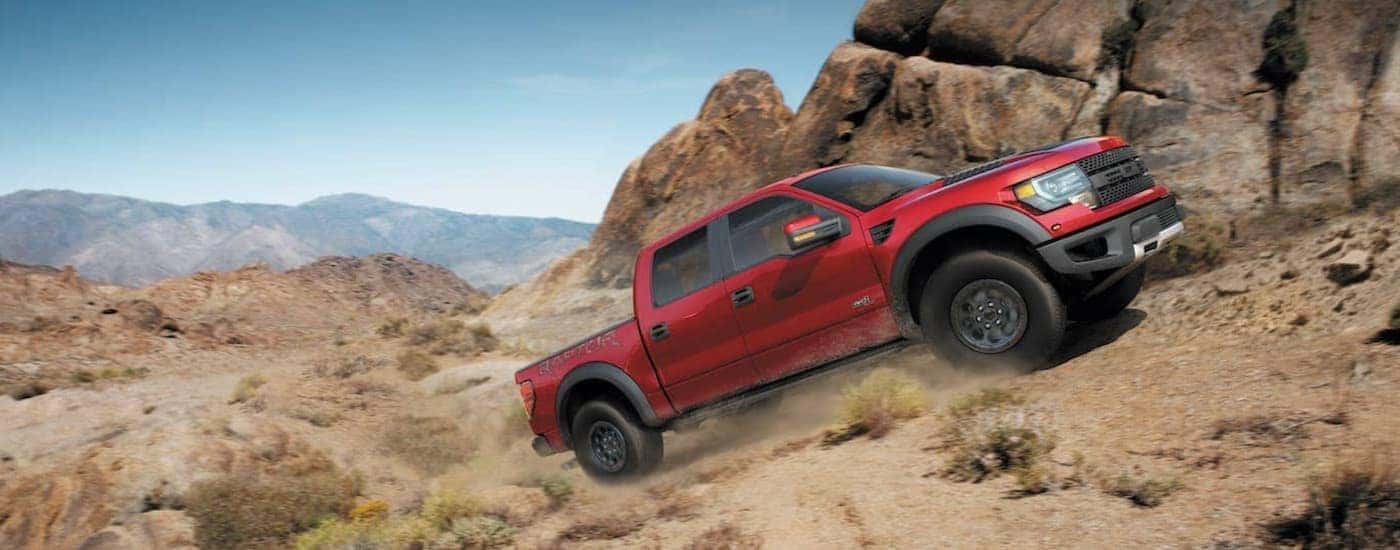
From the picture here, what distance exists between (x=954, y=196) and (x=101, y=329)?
32991 millimetres

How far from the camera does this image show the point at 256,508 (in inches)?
314

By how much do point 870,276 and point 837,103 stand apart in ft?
41.1

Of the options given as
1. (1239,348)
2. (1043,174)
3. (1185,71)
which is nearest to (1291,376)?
(1239,348)

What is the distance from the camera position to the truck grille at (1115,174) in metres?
5.74

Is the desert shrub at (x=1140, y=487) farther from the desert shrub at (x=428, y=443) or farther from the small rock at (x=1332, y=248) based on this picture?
the desert shrub at (x=428, y=443)

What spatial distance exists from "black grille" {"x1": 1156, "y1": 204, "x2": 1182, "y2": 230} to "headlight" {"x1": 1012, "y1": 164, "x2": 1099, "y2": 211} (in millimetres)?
564

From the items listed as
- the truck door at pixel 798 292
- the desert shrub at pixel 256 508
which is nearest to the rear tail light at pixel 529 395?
the desert shrub at pixel 256 508

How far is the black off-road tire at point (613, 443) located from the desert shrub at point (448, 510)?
1.29 m

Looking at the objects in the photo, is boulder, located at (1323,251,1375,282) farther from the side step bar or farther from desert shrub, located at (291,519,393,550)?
desert shrub, located at (291,519,393,550)

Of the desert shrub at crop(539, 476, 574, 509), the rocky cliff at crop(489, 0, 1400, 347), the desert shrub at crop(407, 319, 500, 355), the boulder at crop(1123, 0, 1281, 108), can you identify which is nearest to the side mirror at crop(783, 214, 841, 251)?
the desert shrub at crop(539, 476, 574, 509)

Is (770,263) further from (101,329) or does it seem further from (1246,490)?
(101,329)

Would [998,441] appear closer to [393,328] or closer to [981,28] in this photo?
[981,28]

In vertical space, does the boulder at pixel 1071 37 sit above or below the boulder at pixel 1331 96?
above

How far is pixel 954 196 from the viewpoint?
19.1 feet
